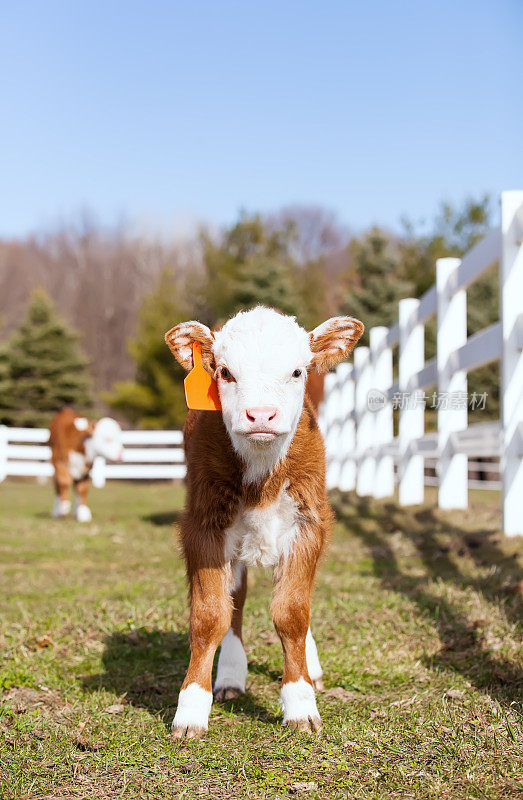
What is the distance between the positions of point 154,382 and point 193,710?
24518 millimetres

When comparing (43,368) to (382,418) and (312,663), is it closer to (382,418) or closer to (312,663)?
(382,418)

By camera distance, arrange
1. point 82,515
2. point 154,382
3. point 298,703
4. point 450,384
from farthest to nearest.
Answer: point 154,382
point 82,515
point 450,384
point 298,703

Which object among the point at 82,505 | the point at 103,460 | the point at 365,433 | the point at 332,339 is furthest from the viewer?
the point at 103,460

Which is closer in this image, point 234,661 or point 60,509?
point 234,661

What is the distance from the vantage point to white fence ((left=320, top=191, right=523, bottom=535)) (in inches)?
211

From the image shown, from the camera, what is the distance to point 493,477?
69.8ft

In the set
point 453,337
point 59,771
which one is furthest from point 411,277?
point 59,771

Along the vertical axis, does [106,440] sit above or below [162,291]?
below

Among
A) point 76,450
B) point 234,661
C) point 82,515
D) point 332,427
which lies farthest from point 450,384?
point 332,427

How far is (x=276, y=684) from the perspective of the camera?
3.38 meters

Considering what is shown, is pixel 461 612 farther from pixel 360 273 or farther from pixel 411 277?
pixel 411 277

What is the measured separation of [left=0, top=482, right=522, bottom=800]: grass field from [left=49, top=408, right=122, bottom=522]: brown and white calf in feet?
13.7

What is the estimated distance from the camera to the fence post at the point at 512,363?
526 centimetres

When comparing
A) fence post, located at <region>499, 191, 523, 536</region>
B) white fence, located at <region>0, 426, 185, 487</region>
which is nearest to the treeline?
white fence, located at <region>0, 426, 185, 487</region>
